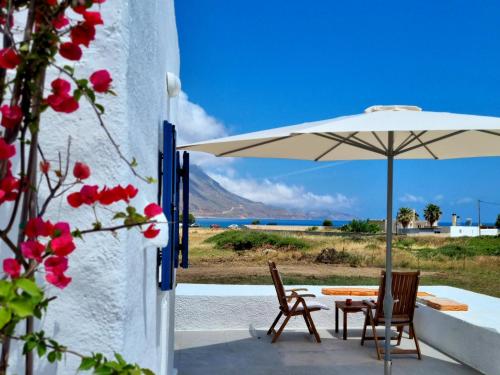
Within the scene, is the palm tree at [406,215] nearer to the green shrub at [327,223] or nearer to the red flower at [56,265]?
the green shrub at [327,223]

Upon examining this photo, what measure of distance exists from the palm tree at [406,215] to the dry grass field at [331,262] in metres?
21.3

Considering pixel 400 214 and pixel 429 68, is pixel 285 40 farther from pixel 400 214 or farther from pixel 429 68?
pixel 400 214

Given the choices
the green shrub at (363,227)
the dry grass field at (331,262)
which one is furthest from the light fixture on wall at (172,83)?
the green shrub at (363,227)

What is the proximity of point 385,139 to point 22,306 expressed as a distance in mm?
4945

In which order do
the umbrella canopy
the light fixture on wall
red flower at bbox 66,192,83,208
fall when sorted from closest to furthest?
red flower at bbox 66,192,83,208, the umbrella canopy, the light fixture on wall

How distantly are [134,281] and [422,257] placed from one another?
27036 mm

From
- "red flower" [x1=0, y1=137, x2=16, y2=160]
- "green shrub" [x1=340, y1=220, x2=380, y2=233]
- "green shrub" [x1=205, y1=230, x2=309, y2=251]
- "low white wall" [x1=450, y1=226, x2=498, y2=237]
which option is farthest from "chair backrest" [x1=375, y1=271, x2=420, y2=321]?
"low white wall" [x1=450, y1=226, x2=498, y2=237]

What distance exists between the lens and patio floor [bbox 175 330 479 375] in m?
5.50

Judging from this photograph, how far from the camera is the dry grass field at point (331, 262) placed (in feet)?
62.2

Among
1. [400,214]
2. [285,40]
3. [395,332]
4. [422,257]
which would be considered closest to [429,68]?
[285,40]

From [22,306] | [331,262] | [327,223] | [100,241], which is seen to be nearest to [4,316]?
[22,306]

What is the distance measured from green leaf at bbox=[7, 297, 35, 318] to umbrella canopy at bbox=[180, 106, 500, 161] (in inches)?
101

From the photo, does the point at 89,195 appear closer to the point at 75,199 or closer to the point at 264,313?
the point at 75,199

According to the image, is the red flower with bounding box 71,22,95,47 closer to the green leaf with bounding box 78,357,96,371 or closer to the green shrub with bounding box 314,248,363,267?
the green leaf with bounding box 78,357,96,371
